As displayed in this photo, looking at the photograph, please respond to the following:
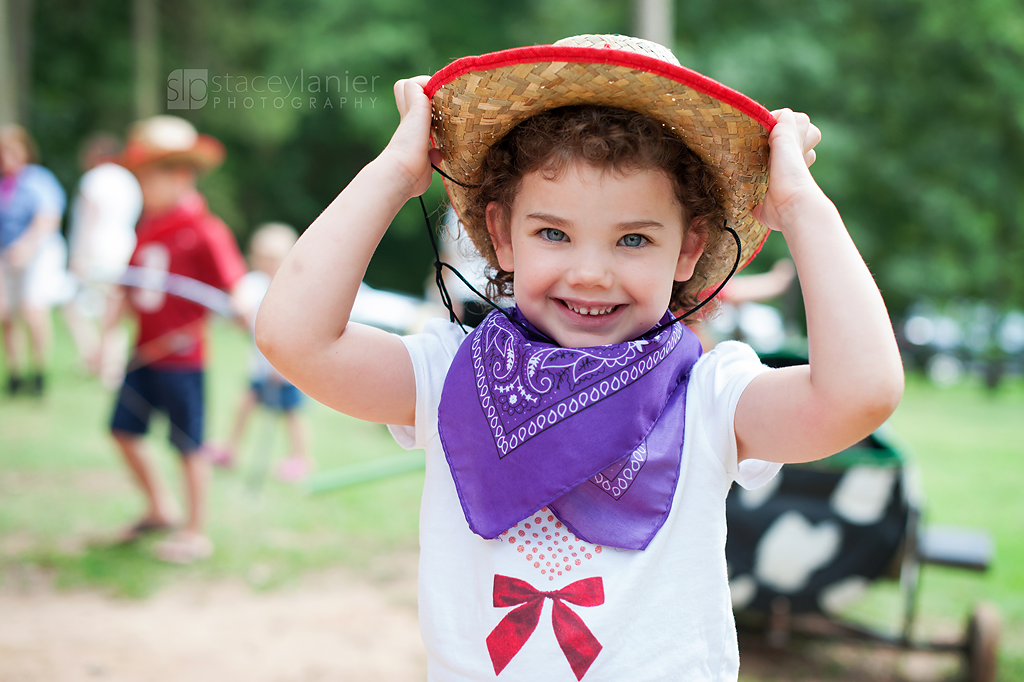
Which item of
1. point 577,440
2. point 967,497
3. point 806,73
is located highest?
point 806,73

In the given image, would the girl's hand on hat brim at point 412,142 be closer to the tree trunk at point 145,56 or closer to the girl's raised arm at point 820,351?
the girl's raised arm at point 820,351

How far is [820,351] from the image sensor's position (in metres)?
1.26

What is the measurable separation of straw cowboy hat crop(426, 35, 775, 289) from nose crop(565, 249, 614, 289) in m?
0.25

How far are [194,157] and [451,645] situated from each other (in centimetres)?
389

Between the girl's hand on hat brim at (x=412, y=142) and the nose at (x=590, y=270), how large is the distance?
1.01ft

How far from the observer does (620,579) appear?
4.43 feet

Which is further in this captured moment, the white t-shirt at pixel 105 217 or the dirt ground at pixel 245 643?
the white t-shirt at pixel 105 217

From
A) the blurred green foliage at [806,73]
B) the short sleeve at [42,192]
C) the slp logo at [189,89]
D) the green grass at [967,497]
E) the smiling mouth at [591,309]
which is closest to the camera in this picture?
the smiling mouth at [591,309]

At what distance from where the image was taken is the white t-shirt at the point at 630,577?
1.34 meters

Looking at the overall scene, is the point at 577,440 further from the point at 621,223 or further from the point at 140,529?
the point at 140,529

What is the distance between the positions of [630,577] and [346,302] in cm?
62

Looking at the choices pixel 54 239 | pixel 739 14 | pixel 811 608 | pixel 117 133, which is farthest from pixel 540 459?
pixel 117 133

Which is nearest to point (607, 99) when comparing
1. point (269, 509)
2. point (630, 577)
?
point (630, 577)

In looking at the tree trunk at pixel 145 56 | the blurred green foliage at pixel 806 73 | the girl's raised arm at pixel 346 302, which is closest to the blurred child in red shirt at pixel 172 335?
the girl's raised arm at pixel 346 302
